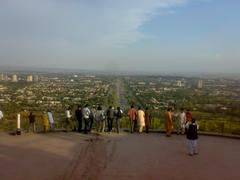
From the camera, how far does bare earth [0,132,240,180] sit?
36.8 ft

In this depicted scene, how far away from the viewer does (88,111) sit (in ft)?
58.1

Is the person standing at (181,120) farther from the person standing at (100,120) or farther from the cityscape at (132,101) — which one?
the person standing at (100,120)

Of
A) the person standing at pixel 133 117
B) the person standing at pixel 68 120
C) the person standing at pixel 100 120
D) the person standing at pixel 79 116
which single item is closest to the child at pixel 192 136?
the person standing at pixel 133 117

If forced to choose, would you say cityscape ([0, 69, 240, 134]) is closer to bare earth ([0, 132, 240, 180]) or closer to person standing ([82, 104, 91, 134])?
person standing ([82, 104, 91, 134])

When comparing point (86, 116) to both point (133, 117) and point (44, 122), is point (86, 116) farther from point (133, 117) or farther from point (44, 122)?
point (133, 117)

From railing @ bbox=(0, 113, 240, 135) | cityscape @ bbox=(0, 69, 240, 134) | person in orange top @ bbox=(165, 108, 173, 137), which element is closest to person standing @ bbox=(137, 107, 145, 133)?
person in orange top @ bbox=(165, 108, 173, 137)

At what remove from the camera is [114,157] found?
517 inches

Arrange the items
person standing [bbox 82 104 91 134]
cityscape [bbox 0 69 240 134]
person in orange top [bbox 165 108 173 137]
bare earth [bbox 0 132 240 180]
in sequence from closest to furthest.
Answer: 1. bare earth [bbox 0 132 240 180]
2. person in orange top [bbox 165 108 173 137]
3. person standing [bbox 82 104 91 134]
4. cityscape [bbox 0 69 240 134]

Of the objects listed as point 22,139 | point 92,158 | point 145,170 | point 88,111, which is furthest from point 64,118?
point 145,170

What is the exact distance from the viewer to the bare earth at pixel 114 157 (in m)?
11.2

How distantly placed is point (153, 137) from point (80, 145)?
11.1 ft

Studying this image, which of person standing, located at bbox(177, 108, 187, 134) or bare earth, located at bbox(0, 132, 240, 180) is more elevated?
person standing, located at bbox(177, 108, 187, 134)

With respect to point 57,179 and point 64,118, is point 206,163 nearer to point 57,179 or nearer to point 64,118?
point 57,179

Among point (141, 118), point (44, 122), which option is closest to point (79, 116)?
point (44, 122)
